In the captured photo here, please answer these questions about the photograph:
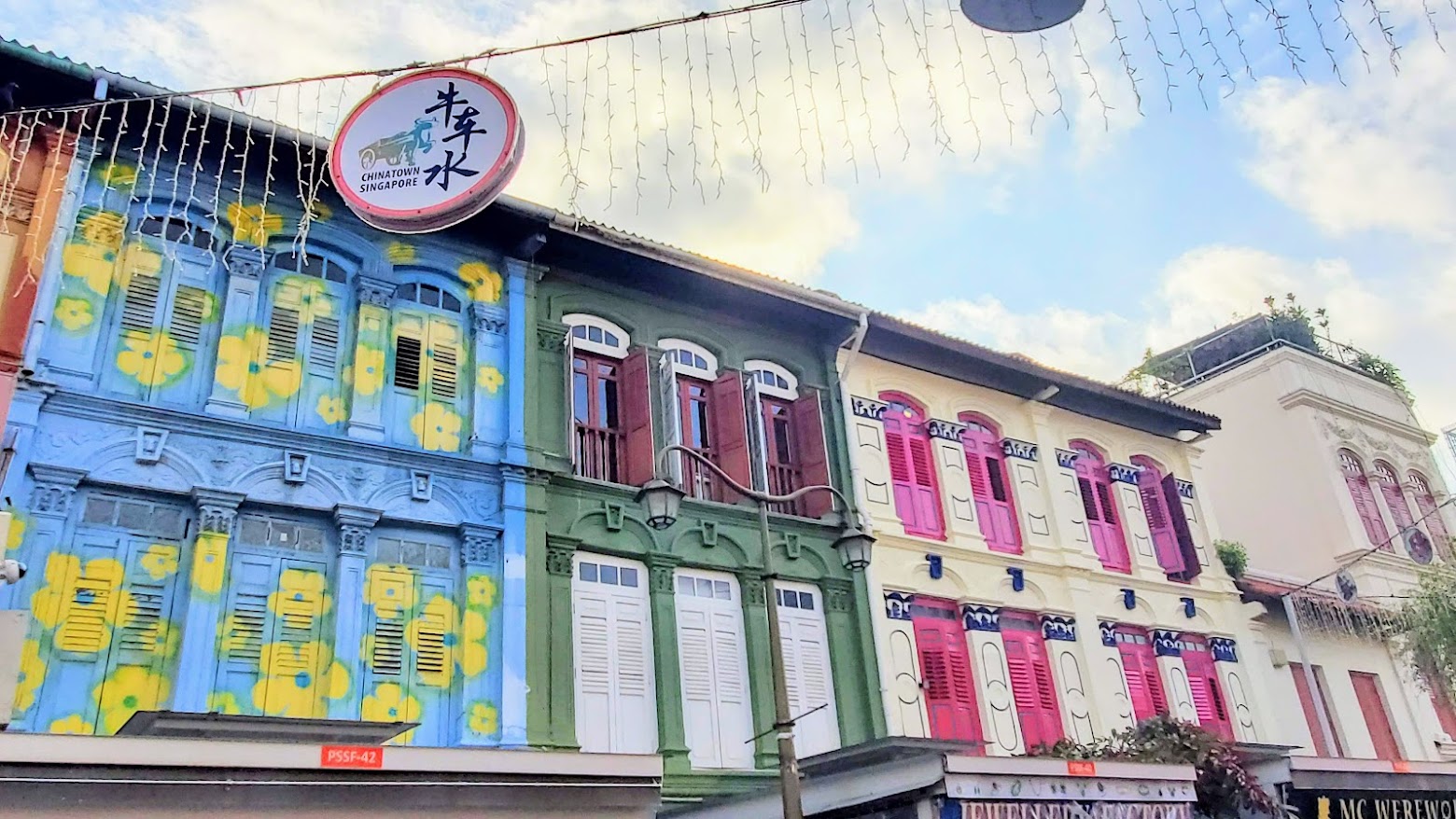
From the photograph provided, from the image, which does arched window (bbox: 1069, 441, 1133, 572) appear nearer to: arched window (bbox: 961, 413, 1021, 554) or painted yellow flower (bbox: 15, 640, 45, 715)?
arched window (bbox: 961, 413, 1021, 554)

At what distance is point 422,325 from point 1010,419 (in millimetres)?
8872

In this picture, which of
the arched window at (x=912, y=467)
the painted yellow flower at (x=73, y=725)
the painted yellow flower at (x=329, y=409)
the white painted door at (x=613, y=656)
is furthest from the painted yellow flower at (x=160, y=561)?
the arched window at (x=912, y=467)

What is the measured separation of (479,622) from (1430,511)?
734 inches

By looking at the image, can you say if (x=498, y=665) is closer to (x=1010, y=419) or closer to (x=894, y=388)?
(x=894, y=388)

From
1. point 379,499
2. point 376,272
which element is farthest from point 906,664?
point 376,272

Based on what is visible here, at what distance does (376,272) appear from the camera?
11969 millimetres

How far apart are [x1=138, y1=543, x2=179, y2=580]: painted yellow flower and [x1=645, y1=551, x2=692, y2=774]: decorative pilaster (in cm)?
466

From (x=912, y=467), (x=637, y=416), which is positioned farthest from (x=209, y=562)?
(x=912, y=467)

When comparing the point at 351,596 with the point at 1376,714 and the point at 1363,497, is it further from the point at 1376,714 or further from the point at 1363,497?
the point at 1363,497

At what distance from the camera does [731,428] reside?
13555 mm

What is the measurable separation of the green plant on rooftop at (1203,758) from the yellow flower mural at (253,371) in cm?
832

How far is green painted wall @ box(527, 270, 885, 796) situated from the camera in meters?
11.3

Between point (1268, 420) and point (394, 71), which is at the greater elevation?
point (1268, 420)

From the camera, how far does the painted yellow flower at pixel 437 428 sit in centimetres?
1148
